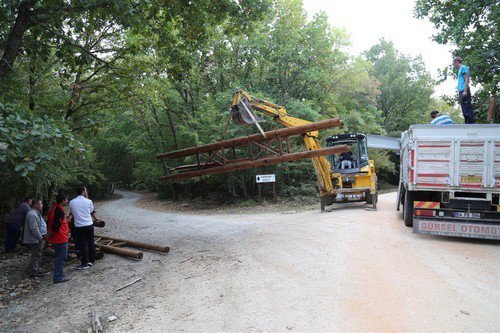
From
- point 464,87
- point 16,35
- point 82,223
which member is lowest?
point 82,223

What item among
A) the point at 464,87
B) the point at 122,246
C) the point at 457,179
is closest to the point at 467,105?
the point at 464,87

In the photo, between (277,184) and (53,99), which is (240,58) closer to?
(277,184)

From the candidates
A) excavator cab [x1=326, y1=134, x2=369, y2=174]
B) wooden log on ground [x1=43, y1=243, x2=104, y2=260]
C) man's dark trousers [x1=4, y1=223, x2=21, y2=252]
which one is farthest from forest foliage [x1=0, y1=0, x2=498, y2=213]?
excavator cab [x1=326, y1=134, x2=369, y2=174]

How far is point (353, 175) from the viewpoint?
1462 centimetres

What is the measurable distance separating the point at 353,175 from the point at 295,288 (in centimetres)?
1005

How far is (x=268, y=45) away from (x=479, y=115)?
12623 mm

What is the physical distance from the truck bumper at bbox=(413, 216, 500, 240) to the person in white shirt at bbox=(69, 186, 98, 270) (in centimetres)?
791

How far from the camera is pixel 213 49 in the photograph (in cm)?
2292

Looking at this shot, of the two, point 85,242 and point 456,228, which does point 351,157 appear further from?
point 85,242

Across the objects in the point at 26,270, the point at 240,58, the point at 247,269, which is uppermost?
the point at 240,58

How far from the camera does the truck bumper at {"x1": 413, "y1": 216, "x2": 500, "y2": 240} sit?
→ 7.57 m

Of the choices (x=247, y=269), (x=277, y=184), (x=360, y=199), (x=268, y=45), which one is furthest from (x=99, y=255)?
(x=268, y=45)

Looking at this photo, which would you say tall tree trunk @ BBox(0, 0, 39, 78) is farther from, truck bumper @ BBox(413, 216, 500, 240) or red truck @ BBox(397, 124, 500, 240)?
truck bumper @ BBox(413, 216, 500, 240)

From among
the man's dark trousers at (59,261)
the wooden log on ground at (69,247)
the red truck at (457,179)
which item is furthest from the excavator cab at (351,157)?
the man's dark trousers at (59,261)
